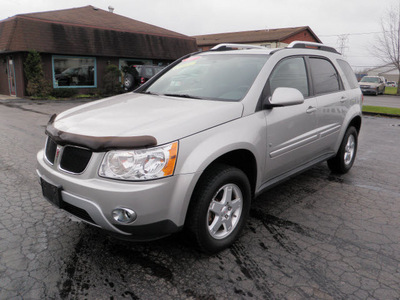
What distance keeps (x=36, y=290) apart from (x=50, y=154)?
3.51ft

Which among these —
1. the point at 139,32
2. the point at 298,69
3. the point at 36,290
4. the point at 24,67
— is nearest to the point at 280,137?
the point at 298,69

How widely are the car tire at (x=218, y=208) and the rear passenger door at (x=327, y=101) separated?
164cm

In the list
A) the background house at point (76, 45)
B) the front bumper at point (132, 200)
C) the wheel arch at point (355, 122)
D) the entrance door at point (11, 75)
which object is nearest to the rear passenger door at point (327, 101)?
the wheel arch at point (355, 122)

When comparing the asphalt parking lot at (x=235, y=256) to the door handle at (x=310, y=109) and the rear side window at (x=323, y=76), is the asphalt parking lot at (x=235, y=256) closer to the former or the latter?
the door handle at (x=310, y=109)

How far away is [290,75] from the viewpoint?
12.1 ft

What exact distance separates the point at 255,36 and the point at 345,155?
120 ft

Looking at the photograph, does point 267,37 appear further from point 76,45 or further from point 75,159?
point 75,159

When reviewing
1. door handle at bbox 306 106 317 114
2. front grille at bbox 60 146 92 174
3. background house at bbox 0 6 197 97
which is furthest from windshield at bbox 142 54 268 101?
background house at bbox 0 6 197 97

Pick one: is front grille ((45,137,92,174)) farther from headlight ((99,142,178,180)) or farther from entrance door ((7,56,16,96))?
entrance door ((7,56,16,96))

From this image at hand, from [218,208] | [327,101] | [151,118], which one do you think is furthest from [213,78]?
[327,101]

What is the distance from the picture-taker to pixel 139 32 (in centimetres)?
2198

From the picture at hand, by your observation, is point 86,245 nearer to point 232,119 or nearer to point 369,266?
point 232,119

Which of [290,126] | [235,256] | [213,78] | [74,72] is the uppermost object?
[213,78]

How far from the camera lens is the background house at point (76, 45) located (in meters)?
17.1
